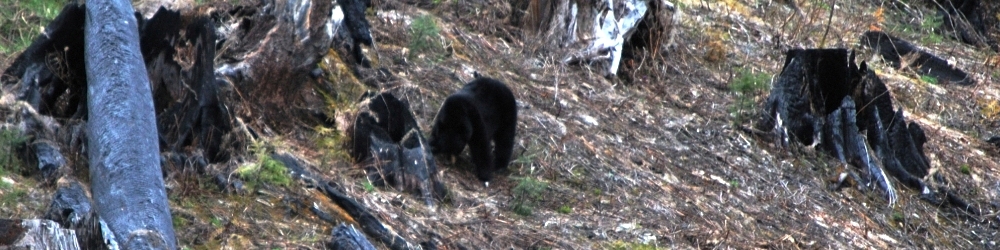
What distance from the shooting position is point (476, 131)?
766 cm

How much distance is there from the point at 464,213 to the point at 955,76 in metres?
7.53

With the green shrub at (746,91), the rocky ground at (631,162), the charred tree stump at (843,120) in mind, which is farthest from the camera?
the green shrub at (746,91)

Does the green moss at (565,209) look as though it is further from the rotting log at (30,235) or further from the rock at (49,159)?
the rotting log at (30,235)

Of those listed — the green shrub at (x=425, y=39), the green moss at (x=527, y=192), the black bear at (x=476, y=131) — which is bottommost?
the green moss at (x=527, y=192)

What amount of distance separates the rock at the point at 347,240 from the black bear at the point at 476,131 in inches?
89.2

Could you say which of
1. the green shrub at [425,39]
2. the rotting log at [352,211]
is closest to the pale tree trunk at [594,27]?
the green shrub at [425,39]

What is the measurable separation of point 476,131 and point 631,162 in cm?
135

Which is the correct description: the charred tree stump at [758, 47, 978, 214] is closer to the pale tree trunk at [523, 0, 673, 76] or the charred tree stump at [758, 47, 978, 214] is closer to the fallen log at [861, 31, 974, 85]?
the pale tree trunk at [523, 0, 673, 76]

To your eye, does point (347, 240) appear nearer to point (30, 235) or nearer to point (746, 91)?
point (30, 235)

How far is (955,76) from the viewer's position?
41.0 feet

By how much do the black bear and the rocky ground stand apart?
115mm

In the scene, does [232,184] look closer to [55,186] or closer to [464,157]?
[55,186]

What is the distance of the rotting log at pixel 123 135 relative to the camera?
14.0ft

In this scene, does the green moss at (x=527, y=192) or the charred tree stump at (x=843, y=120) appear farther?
the charred tree stump at (x=843, y=120)
